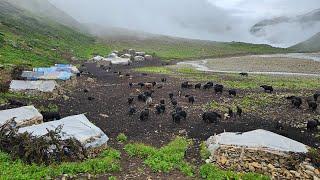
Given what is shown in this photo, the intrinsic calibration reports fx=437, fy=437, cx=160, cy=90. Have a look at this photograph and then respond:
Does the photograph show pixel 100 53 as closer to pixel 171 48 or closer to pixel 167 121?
pixel 171 48

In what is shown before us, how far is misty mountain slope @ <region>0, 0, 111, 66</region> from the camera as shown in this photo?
187 feet

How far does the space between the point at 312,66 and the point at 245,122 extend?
51373 mm

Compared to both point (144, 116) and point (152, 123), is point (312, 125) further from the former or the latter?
point (144, 116)

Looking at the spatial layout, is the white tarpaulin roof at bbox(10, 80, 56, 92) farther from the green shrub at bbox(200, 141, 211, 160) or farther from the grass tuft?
the green shrub at bbox(200, 141, 211, 160)

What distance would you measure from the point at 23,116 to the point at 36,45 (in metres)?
54.9

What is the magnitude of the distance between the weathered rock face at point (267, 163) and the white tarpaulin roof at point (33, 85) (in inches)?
766

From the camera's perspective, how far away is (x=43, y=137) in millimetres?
18172

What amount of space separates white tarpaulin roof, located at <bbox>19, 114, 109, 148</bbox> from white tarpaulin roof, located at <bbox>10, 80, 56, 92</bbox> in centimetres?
1330

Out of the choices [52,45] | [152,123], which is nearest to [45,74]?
[152,123]

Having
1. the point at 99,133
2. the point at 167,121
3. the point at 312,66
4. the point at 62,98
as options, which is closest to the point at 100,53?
the point at 312,66

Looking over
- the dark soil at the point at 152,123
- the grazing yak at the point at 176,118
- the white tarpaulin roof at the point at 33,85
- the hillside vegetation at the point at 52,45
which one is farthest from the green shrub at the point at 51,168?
the hillside vegetation at the point at 52,45

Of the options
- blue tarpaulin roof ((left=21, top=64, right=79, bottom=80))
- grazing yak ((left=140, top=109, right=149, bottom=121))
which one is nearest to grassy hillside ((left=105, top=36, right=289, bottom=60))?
blue tarpaulin roof ((left=21, top=64, right=79, bottom=80))

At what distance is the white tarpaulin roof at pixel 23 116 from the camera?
864 inches

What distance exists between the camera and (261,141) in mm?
18781
